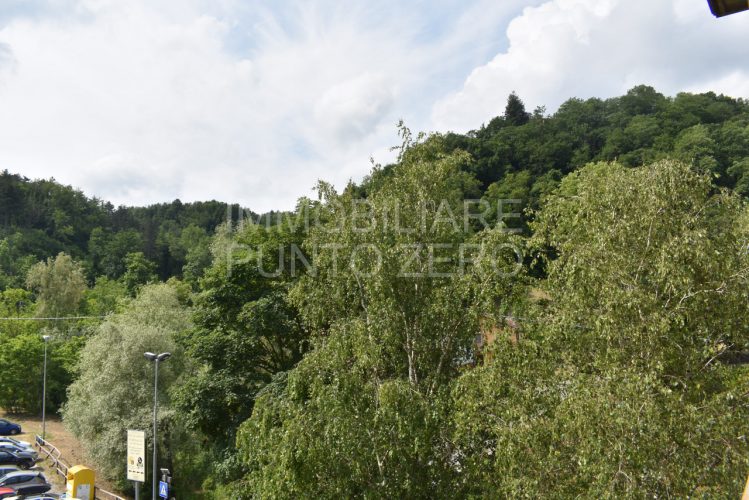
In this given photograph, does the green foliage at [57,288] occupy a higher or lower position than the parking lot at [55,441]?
higher

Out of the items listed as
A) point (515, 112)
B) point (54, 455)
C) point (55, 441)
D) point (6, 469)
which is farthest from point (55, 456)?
point (515, 112)

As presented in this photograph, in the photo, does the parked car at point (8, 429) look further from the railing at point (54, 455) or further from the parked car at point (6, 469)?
the parked car at point (6, 469)

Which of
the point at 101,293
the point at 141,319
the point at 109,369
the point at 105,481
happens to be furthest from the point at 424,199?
the point at 101,293

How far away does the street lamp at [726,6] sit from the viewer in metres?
2.36

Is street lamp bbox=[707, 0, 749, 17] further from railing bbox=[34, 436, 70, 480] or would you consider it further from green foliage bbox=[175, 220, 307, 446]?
railing bbox=[34, 436, 70, 480]

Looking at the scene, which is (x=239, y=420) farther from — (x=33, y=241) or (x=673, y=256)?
(x=33, y=241)

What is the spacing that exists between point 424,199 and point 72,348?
3893cm

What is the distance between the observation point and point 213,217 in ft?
538

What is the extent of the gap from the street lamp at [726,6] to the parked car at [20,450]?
112 feet

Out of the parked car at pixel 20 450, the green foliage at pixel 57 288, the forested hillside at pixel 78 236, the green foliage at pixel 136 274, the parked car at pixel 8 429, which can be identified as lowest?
the parked car at pixel 20 450

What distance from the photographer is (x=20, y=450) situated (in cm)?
2892

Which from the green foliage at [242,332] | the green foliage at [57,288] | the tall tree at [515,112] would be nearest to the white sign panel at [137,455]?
the green foliage at [242,332]

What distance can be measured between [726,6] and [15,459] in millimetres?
33796

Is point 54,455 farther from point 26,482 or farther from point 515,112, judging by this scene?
point 515,112
